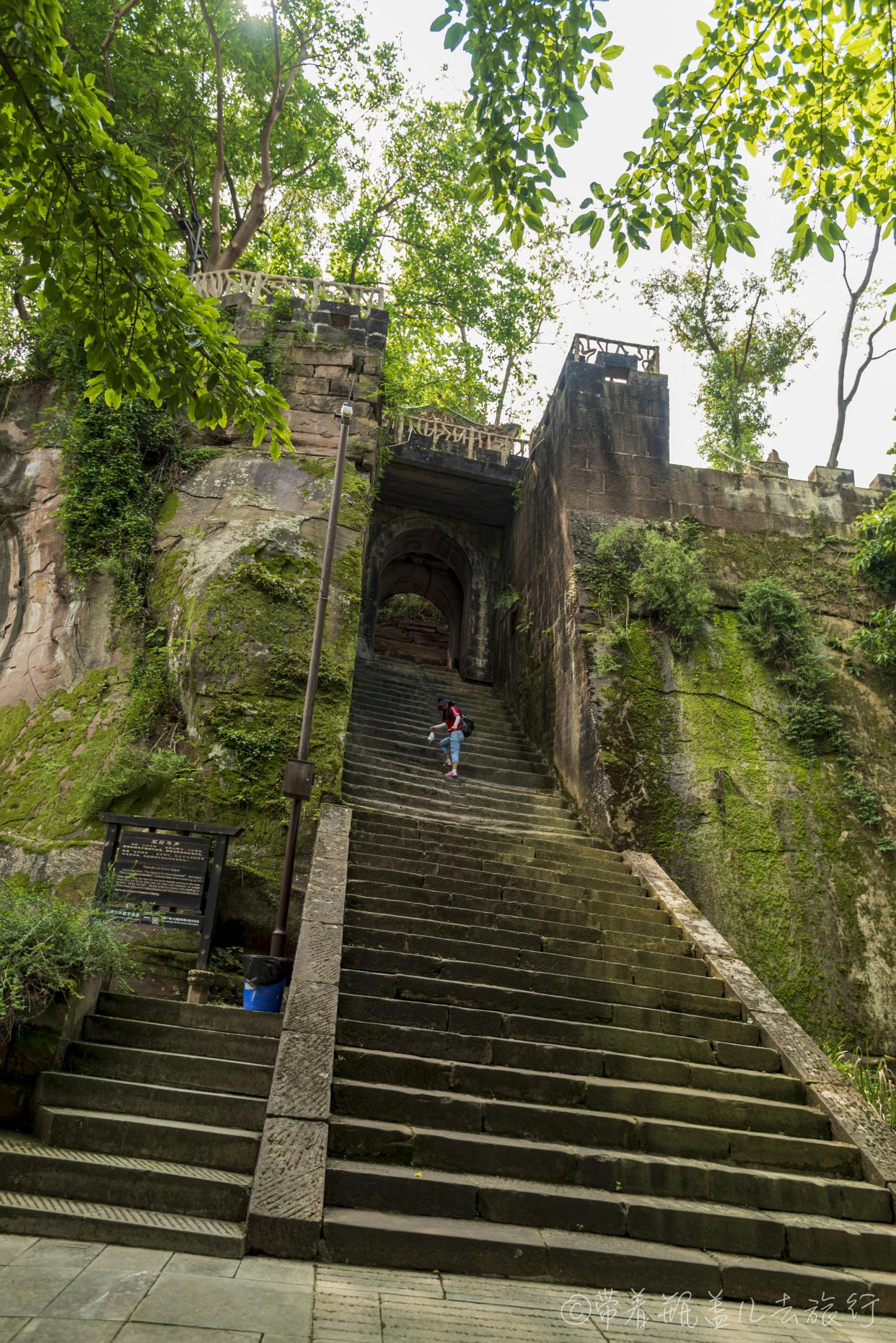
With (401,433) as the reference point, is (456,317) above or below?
above

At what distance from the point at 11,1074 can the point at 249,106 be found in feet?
56.7

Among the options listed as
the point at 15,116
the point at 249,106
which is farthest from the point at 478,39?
the point at 249,106

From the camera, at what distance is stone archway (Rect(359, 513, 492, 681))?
16.0 metres

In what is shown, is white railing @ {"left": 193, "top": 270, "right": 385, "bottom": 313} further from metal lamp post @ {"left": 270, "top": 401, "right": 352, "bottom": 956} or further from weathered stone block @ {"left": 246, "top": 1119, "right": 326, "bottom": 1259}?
weathered stone block @ {"left": 246, "top": 1119, "right": 326, "bottom": 1259}

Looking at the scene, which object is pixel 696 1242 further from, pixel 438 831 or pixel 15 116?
pixel 15 116

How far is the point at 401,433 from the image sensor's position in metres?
15.4

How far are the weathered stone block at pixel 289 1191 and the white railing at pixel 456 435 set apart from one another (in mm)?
13147

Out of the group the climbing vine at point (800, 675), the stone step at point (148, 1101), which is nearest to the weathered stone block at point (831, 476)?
the climbing vine at point (800, 675)

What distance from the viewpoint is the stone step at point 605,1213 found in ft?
12.6

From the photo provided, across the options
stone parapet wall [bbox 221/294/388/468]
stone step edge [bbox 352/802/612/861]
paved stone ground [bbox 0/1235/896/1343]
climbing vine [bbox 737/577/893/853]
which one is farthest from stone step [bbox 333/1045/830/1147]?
stone parapet wall [bbox 221/294/388/468]

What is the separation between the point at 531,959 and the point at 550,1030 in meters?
0.80

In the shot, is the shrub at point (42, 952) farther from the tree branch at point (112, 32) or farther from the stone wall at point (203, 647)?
the tree branch at point (112, 32)

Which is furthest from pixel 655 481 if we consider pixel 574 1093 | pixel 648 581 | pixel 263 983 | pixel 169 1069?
pixel 169 1069

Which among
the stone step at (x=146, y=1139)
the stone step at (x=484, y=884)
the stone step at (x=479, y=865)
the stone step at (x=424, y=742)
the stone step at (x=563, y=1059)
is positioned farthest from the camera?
the stone step at (x=424, y=742)
